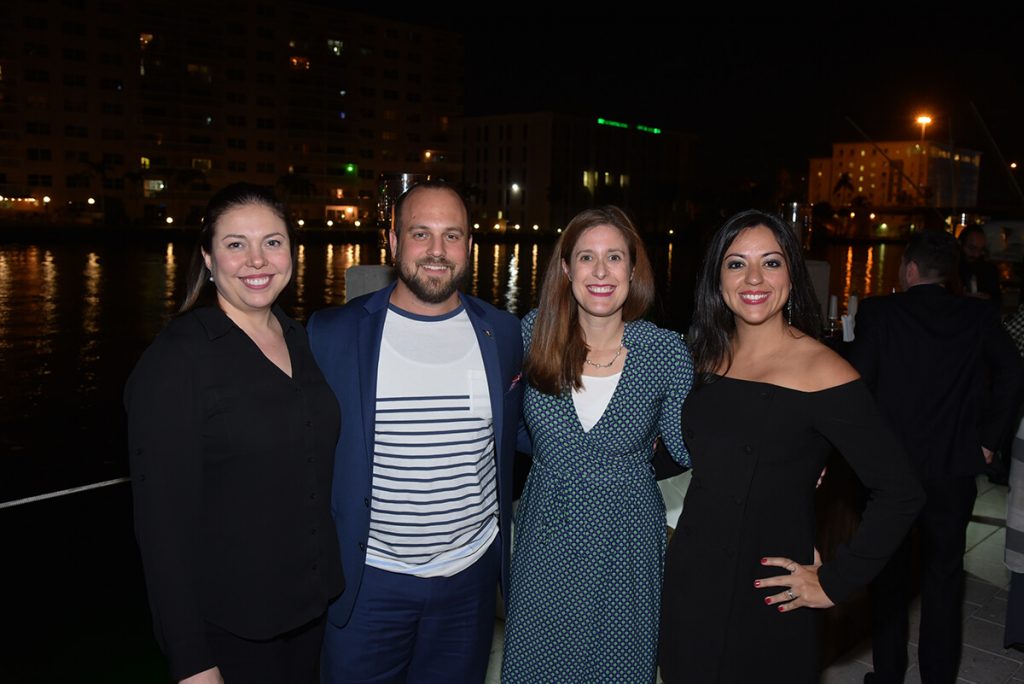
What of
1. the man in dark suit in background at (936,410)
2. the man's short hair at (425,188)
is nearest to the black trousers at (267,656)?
the man's short hair at (425,188)

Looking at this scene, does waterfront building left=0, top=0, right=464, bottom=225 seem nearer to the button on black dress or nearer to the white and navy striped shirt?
the white and navy striped shirt

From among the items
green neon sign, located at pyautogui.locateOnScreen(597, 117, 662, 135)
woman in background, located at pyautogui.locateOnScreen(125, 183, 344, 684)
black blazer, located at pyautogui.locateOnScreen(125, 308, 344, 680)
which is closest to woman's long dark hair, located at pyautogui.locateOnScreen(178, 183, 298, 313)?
woman in background, located at pyautogui.locateOnScreen(125, 183, 344, 684)

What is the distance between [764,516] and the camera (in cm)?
228

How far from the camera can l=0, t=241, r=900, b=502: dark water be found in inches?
408

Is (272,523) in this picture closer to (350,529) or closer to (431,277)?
(350,529)

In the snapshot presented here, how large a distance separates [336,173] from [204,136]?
54.0 ft

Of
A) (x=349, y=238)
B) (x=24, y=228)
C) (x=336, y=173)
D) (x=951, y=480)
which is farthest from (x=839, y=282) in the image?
(x=336, y=173)

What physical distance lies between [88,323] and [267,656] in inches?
869

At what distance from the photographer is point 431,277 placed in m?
2.79

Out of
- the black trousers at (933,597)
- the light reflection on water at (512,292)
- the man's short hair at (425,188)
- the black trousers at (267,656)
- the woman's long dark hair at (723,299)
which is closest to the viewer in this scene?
the black trousers at (267,656)

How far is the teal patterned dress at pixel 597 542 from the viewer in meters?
2.51

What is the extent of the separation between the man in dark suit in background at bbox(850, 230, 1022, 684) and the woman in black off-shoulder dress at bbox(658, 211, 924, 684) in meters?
1.57

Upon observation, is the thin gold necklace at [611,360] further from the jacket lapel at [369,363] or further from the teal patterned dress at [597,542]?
the jacket lapel at [369,363]

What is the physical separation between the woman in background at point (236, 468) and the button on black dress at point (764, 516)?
3.77 ft
